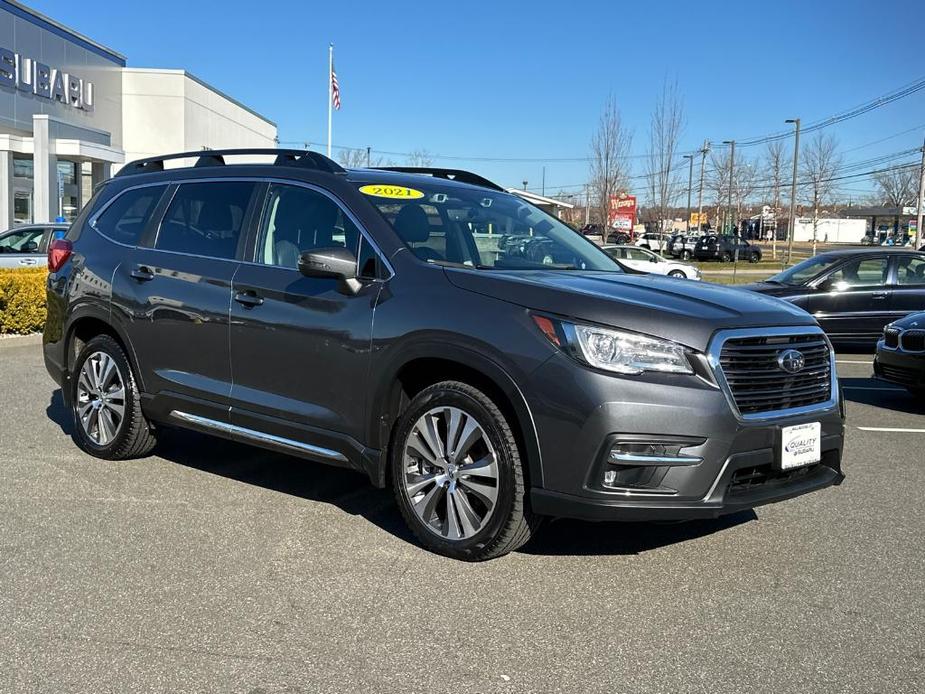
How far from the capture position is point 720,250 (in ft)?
159

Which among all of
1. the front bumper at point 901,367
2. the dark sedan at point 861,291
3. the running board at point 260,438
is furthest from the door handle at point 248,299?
the dark sedan at point 861,291

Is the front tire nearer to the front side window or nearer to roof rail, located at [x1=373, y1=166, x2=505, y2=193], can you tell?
roof rail, located at [x1=373, y1=166, x2=505, y2=193]

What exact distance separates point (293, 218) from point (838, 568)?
3.34 metres

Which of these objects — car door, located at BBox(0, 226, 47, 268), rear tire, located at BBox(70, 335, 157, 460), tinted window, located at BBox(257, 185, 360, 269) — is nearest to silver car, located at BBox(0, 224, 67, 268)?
car door, located at BBox(0, 226, 47, 268)

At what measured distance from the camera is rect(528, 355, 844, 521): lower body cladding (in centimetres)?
368

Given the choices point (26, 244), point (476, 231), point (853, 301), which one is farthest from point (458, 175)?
point (26, 244)

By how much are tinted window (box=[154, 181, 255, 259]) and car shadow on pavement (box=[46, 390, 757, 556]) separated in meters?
1.46

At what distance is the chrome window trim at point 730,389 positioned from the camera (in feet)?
12.4

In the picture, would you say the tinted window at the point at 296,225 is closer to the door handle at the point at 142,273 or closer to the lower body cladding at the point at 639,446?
the door handle at the point at 142,273

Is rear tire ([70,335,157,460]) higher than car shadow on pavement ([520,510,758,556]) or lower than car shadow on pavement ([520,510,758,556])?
higher

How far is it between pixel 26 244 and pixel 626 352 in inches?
620

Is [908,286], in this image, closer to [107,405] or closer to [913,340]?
[913,340]

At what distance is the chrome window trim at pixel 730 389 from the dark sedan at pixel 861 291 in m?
8.27

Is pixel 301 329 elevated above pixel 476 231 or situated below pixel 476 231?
below
